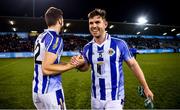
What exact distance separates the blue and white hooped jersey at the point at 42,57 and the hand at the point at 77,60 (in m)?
0.23

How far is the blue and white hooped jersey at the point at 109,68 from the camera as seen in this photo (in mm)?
3896

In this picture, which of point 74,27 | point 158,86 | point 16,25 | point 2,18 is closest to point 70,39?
point 74,27

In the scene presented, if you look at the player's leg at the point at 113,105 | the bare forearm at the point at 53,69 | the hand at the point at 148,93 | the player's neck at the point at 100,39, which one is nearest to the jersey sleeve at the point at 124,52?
the player's neck at the point at 100,39

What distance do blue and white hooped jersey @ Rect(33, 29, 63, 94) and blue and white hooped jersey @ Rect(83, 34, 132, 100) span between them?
1.91 ft

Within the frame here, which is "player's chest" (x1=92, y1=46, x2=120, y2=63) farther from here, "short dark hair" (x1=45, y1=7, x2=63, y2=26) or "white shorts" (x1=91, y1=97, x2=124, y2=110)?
"short dark hair" (x1=45, y1=7, x2=63, y2=26)

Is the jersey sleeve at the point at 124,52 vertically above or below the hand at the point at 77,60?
above

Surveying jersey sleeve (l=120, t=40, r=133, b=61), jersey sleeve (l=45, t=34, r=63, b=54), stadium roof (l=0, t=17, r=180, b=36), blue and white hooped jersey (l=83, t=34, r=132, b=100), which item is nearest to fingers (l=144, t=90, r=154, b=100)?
blue and white hooped jersey (l=83, t=34, r=132, b=100)

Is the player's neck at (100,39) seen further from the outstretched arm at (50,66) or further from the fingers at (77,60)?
the outstretched arm at (50,66)

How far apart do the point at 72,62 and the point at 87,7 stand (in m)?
42.4

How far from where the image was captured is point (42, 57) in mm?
3803

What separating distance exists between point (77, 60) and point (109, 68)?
0.50 metres

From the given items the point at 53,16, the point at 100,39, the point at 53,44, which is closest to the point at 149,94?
the point at 100,39

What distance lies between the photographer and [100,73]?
12.9 feet

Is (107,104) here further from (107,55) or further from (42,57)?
(42,57)
